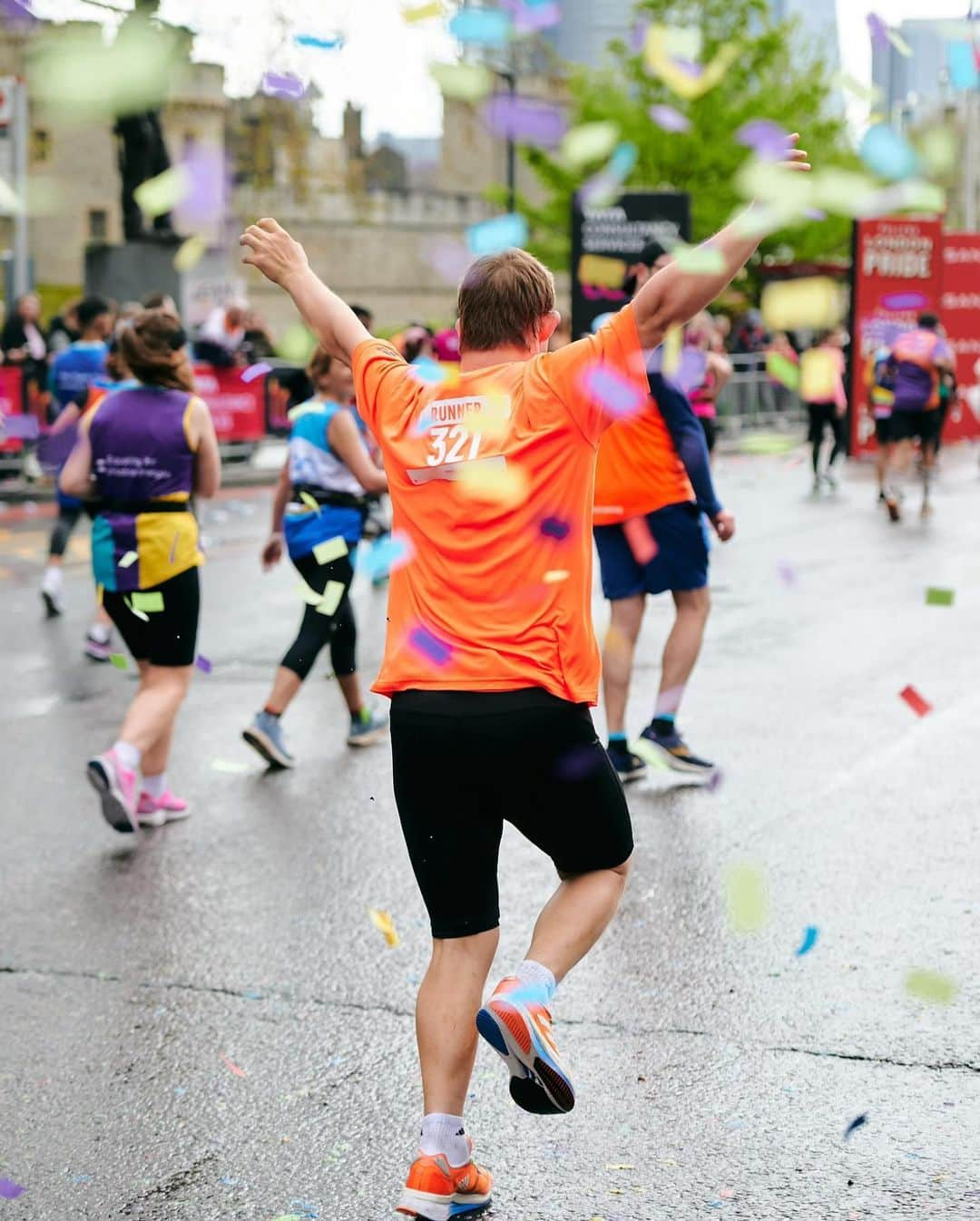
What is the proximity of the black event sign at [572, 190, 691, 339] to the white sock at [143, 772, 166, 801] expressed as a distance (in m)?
15.3

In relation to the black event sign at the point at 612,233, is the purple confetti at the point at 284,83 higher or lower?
higher

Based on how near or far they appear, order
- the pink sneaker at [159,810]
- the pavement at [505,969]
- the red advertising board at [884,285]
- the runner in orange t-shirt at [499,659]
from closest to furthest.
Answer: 1. the runner in orange t-shirt at [499,659]
2. the pavement at [505,969]
3. the pink sneaker at [159,810]
4. the red advertising board at [884,285]

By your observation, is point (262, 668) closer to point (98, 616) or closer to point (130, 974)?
point (98, 616)

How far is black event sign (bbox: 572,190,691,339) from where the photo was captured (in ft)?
70.3

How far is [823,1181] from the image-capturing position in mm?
3539

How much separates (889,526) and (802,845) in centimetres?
1062

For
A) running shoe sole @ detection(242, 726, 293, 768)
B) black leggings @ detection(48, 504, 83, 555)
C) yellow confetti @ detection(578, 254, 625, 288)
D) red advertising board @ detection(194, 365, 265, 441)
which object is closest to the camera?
running shoe sole @ detection(242, 726, 293, 768)

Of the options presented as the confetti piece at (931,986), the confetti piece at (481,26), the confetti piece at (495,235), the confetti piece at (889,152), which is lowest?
the confetti piece at (931,986)

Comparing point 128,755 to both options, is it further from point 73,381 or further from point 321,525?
point 73,381

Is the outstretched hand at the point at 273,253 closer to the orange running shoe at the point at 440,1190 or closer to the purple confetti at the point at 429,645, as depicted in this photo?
the purple confetti at the point at 429,645

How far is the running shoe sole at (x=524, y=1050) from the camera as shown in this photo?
325cm

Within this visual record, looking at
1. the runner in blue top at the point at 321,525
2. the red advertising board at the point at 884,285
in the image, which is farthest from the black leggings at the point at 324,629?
the red advertising board at the point at 884,285

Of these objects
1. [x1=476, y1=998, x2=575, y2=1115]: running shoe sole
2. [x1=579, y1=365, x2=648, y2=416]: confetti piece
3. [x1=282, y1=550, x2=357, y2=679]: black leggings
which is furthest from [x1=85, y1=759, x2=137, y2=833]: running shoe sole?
[x1=579, y1=365, x2=648, y2=416]: confetti piece

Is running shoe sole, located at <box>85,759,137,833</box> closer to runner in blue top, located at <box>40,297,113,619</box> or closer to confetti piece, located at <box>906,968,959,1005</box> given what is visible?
confetti piece, located at <box>906,968,959,1005</box>
